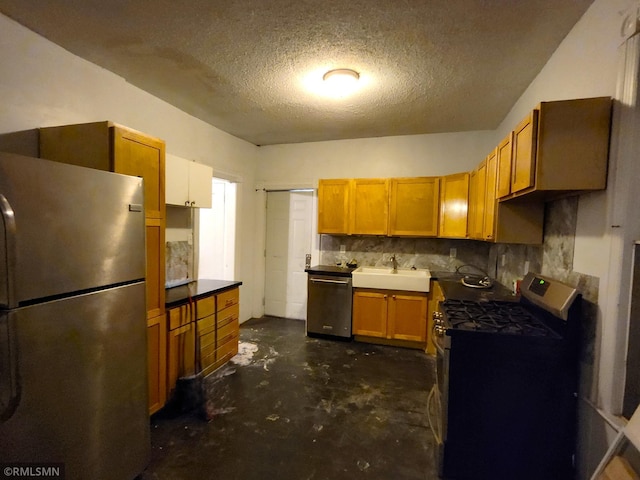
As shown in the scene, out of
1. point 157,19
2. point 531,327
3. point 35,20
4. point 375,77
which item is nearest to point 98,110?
point 35,20

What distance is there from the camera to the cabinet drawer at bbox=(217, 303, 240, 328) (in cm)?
290

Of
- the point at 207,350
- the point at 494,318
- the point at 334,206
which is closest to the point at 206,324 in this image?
the point at 207,350

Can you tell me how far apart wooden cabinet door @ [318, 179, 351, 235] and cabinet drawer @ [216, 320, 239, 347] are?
5.40 ft

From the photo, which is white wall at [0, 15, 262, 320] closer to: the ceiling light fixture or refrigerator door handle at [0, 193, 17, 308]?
refrigerator door handle at [0, 193, 17, 308]

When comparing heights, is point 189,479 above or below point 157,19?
below

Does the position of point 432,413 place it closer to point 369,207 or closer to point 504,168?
point 504,168

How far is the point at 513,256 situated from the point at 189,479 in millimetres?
3040

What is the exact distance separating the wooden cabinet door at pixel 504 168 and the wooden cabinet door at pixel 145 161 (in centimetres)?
243

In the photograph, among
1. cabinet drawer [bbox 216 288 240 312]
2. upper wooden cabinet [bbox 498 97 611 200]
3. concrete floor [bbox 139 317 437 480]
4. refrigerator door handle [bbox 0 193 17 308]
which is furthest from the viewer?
cabinet drawer [bbox 216 288 240 312]

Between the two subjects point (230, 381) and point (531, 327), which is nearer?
point (531, 327)

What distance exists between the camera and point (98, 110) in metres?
2.29

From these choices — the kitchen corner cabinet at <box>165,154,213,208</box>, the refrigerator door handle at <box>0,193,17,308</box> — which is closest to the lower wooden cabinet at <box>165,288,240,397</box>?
the kitchen corner cabinet at <box>165,154,213,208</box>

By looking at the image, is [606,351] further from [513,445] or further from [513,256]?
[513,256]

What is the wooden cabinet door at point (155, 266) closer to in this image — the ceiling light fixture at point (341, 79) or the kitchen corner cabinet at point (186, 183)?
the kitchen corner cabinet at point (186, 183)
